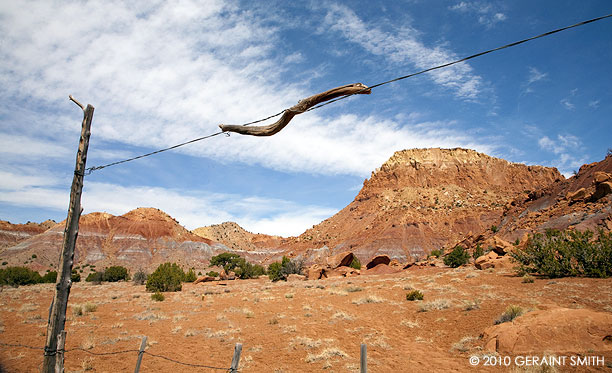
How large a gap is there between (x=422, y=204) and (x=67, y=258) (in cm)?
8374

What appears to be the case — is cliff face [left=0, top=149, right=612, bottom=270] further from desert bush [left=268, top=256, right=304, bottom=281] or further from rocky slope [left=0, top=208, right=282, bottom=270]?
desert bush [left=268, top=256, right=304, bottom=281]

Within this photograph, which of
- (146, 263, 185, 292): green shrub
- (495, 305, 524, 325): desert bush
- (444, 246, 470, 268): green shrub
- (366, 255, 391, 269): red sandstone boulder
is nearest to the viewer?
(495, 305, 524, 325): desert bush

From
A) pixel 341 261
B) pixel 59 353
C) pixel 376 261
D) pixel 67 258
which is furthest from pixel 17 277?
pixel 67 258

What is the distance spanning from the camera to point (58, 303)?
256 inches

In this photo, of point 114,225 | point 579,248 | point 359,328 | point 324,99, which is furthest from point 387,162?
point 324,99

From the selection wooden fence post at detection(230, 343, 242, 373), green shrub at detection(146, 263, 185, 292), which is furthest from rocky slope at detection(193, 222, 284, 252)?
wooden fence post at detection(230, 343, 242, 373)

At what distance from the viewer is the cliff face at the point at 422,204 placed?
70188 mm

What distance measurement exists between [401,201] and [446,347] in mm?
77421

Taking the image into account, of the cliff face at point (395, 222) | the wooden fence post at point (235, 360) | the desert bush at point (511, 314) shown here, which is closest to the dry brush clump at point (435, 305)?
the desert bush at point (511, 314)

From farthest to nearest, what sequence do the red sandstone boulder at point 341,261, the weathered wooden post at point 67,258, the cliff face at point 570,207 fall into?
the red sandstone boulder at point 341,261
the cliff face at point 570,207
the weathered wooden post at point 67,258

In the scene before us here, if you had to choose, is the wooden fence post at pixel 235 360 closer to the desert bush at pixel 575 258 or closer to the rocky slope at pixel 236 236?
the desert bush at pixel 575 258

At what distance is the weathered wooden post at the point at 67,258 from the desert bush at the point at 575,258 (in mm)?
22929

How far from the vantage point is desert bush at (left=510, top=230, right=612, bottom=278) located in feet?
59.3

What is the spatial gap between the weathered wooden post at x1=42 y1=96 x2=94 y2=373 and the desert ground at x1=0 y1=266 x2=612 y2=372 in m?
3.04
